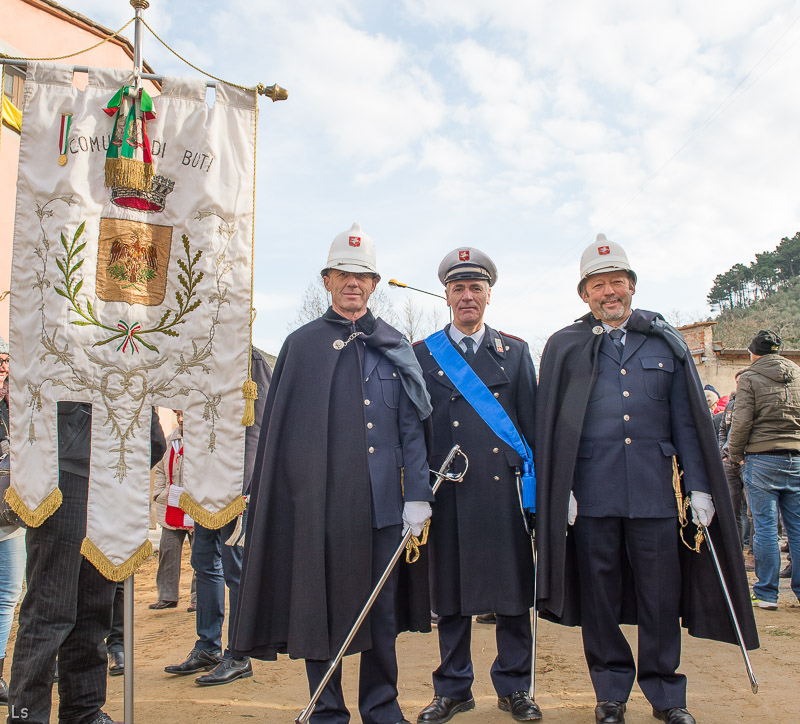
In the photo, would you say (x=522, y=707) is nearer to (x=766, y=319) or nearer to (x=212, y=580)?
(x=212, y=580)

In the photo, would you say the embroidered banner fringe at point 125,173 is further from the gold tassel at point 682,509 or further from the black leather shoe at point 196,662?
the gold tassel at point 682,509

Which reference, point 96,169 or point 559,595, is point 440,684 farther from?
point 96,169

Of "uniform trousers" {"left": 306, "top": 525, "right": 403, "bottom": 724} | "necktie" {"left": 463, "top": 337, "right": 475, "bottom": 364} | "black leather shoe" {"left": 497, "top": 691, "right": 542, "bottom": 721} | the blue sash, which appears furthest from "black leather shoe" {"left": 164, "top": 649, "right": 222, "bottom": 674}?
"necktie" {"left": 463, "top": 337, "right": 475, "bottom": 364}

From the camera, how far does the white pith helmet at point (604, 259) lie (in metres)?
3.89

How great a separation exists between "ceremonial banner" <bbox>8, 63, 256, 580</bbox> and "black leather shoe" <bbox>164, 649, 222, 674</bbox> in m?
1.35

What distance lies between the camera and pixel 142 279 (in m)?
3.61

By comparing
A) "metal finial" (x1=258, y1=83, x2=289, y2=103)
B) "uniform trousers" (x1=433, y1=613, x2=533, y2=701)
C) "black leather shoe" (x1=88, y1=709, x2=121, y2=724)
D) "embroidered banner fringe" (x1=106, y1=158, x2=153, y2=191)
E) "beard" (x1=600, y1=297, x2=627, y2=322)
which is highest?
"metal finial" (x1=258, y1=83, x2=289, y2=103)

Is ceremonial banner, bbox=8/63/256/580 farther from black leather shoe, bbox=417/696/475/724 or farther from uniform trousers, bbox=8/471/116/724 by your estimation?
black leather shoe, bbox=417/696/475/724

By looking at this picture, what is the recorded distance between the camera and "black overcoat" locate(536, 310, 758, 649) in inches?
141

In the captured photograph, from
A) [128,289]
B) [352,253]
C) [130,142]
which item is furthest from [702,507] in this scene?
[130,142]

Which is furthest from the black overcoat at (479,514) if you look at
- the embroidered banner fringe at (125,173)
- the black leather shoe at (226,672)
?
the embroidered banner fringe at (125,173)

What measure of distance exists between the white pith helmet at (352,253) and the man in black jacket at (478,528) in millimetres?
679

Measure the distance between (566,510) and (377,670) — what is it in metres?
1.24

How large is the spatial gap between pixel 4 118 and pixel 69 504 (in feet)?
7.22
